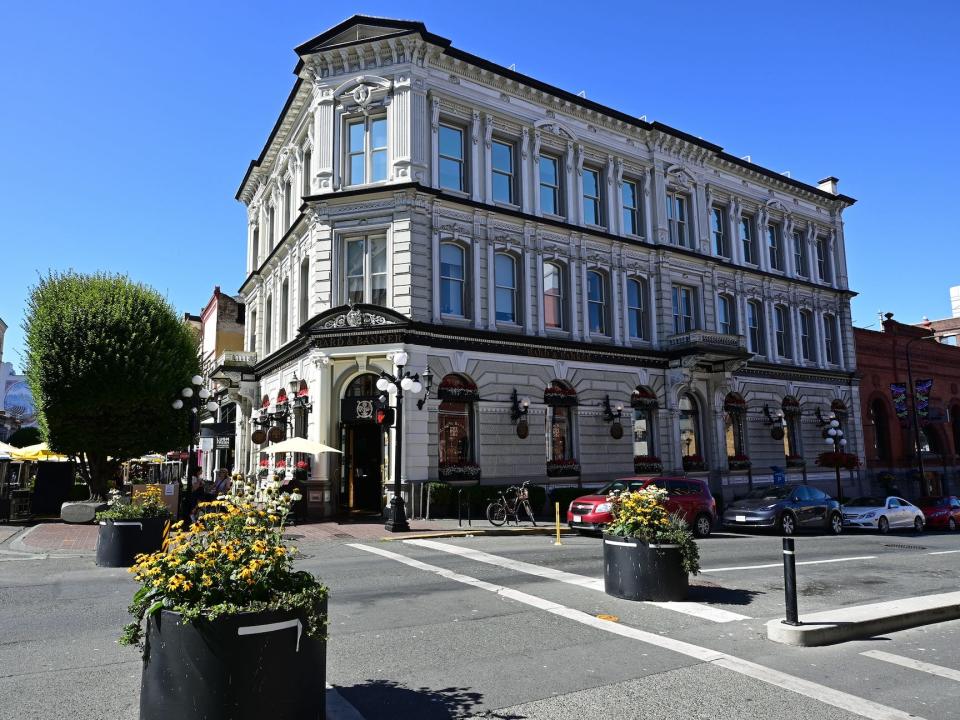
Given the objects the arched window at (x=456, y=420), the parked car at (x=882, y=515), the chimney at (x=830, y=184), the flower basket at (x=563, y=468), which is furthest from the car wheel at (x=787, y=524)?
the chimney at (x=830, y=184)

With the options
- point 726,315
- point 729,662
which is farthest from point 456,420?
point 729,662

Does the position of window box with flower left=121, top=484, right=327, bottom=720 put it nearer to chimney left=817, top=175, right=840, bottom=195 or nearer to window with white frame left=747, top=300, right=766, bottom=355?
window with white frame left=747, top=300, right=766, bottom=355

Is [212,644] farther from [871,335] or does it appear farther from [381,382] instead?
[871,335]

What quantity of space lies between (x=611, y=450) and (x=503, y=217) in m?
10.1

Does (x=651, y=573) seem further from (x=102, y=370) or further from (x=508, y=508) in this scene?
(x=102, y=370)

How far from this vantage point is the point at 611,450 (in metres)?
27.1

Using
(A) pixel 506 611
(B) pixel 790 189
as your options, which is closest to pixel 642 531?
(A) pixel 506 611

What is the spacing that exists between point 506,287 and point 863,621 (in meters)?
19.2

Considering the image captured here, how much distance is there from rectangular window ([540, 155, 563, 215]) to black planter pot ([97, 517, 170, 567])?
19.4 meters

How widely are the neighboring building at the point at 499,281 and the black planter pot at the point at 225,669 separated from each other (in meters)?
17.8

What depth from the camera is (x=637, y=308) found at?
29.9 m

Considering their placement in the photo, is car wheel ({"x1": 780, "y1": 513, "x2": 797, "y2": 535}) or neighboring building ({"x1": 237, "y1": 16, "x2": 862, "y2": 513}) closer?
car wheel ({"x1": 780, "y1": 513, "x2": 797, "y2": 535})

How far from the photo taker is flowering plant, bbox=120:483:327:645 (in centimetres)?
448

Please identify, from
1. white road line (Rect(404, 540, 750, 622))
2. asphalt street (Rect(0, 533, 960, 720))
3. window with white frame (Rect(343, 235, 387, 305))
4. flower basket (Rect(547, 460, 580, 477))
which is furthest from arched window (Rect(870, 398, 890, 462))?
white road line (Rect(404, 540, 750, 622))
